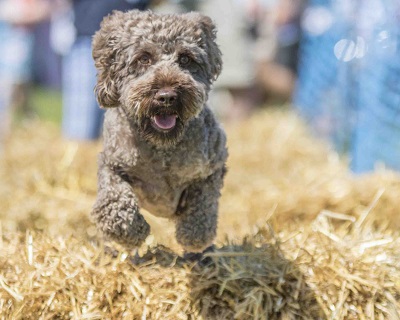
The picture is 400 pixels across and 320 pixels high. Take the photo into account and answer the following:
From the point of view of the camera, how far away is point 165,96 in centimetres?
353

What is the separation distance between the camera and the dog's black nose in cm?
352

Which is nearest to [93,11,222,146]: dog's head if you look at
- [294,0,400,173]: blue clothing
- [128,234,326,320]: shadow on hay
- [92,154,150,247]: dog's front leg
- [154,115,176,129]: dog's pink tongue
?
[154,115,176,129]: dog's pink tongue

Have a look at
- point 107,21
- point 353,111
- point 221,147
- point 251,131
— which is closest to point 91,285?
point 221,147

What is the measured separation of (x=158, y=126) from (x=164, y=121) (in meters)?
0.04

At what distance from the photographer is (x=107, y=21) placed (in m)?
3.80

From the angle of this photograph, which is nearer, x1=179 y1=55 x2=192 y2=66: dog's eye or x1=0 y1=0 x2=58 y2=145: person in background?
x1=179 y1=55 x2=192 y2=66: dog's eye

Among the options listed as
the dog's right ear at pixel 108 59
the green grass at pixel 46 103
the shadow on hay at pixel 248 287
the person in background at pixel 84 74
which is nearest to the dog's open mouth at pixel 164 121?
the dog's right ear at pixel 108 59

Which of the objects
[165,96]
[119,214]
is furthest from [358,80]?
[119,214]

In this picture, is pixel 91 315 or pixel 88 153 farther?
pixel 88 153

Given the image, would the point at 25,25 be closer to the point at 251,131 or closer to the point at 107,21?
the point at 251,131

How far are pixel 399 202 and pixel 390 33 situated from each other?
1657 millimetres

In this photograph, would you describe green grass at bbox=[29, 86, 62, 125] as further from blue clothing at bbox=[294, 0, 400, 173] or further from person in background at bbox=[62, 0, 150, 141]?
blue clothing at bbox=[294, 0, 400, 173]

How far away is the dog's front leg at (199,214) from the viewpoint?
12.5 feet

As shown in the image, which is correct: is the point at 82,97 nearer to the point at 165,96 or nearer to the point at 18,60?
the point at 18,60
